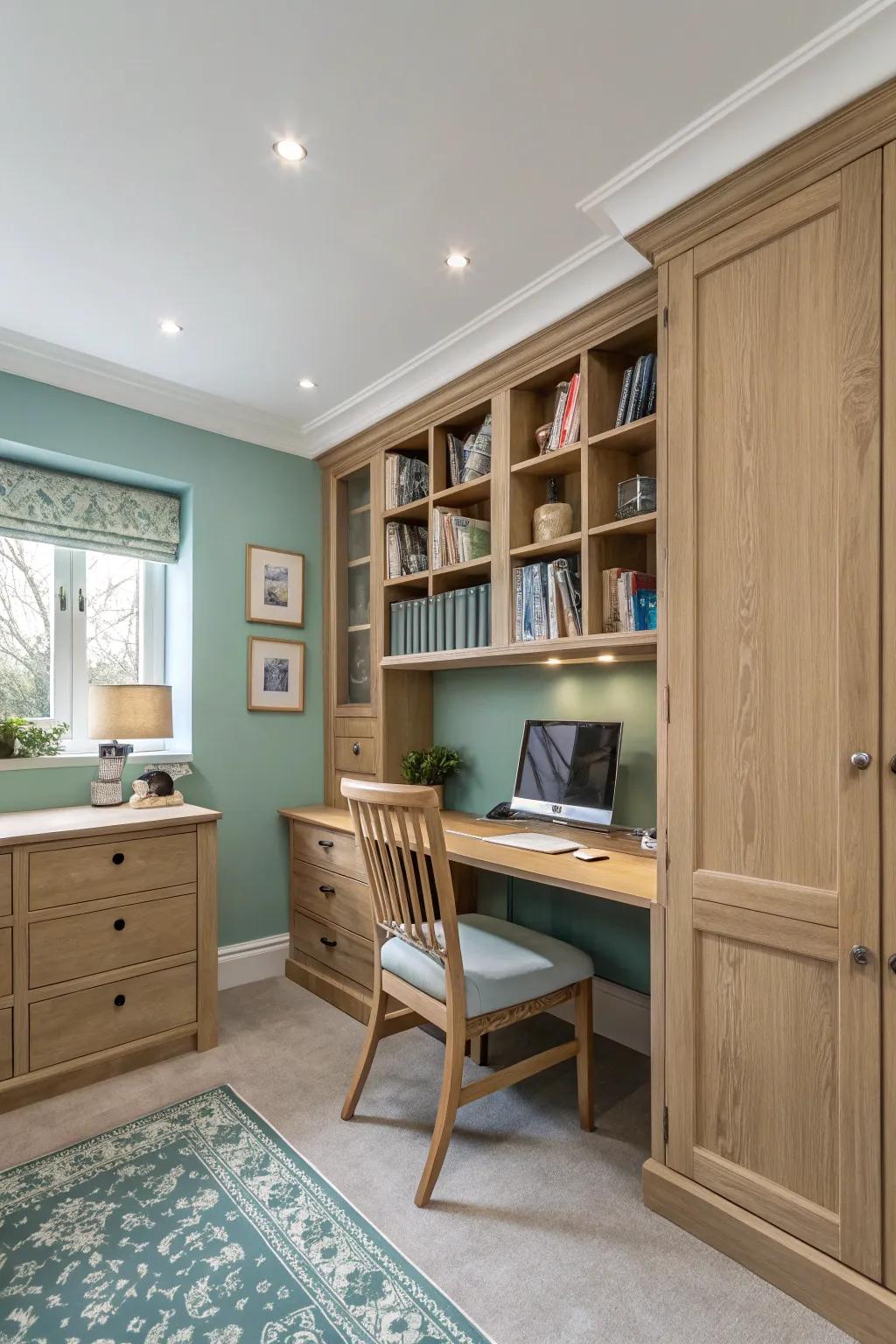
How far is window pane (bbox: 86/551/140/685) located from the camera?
10.6ft

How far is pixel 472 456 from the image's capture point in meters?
2.87

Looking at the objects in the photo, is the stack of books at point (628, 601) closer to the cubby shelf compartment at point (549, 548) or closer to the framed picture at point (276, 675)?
the cubby shelf compartment at point (549, 548)

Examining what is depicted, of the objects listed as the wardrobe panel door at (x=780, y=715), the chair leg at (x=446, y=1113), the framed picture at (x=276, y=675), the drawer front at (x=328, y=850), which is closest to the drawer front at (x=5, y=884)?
the drawer front at (x=328, y=850)

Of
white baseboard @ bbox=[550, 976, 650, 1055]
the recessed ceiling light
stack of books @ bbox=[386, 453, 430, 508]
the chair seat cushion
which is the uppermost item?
the recessed ceiling light

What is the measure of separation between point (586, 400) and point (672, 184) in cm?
68

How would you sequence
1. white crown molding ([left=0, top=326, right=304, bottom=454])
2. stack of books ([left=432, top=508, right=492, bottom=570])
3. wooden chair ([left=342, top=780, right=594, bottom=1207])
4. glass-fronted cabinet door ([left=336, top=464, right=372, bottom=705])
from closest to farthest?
1. wooden chair ([left=342, top=780, right=594, bottom=1207])
2. white crown molding ([left=0, top=326, right=304, bottom=454])
3. stack of books ([left=432, top=508, right=492, bottom=570])
4. glass-fronted cabinet door ([left=336, top=464, right=372, bottom=705])

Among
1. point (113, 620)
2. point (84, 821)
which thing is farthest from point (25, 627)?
point (84, 821)

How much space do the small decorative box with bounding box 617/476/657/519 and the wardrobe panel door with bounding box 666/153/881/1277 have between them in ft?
1.42

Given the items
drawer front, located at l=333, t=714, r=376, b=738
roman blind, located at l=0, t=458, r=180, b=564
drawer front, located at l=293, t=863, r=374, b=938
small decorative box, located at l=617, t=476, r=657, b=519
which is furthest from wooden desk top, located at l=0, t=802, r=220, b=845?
small decorative box, located at l=617, t=476, r=657, b=519

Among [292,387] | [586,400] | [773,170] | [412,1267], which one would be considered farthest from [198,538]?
[412,1267]

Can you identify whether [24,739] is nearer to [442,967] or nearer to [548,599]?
[442,967]

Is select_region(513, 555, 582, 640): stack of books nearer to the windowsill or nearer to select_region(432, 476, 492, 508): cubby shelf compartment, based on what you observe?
select_region(432, 476, 492, 508): cubby shelf compartment

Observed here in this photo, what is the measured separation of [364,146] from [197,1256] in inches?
102

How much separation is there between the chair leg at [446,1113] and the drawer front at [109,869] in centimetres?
126
